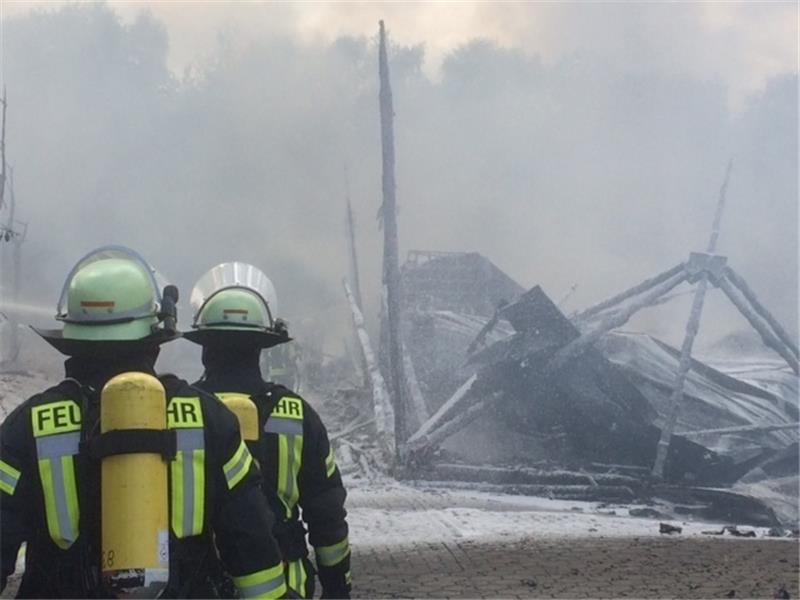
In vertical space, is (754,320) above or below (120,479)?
below

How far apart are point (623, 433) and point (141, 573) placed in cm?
1059

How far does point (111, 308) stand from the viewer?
2.07 metres

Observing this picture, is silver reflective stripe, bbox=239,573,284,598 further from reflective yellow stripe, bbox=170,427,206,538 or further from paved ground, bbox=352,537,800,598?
paved ground, bbox=352,537,800,598

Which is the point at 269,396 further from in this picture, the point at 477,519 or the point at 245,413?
the point at 477,519

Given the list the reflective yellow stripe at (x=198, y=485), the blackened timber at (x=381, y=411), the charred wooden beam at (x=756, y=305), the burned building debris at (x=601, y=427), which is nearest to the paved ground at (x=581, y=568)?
the burned building debris at (x=601, y=427)

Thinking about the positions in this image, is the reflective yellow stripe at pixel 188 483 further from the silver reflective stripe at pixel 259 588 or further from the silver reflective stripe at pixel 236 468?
the silver reflective stripe at pixel 259 588

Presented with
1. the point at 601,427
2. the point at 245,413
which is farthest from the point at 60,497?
the point at 601,427

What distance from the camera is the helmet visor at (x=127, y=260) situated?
208cm

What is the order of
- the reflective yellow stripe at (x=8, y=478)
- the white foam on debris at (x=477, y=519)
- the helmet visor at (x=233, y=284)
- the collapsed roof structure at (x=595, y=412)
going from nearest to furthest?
the reflective yellow stripe at (x=8, y=478) → the helmet visor at (x=233, y=284) → the white foam on debris at (x=477, y=519) → the collapsed roof structure at (x=595, y=412)

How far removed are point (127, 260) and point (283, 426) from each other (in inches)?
32.8

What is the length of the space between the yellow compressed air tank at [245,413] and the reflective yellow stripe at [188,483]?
627 millimetres

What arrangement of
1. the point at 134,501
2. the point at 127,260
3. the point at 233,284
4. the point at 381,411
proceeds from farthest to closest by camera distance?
the point at 381,411 → the point at 233,284 → the point at 127,260 → the point at 134,501

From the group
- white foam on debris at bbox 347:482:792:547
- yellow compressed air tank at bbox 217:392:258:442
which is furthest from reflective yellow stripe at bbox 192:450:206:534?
white foam on debris at bbox 347:482:792:547

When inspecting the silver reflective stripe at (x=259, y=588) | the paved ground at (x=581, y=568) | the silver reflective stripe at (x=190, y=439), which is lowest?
the paved ground at (x=581, y=568)
